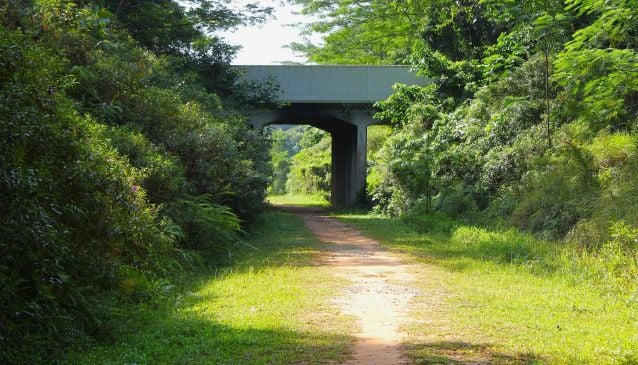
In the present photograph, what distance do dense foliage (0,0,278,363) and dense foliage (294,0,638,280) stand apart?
6.08 m

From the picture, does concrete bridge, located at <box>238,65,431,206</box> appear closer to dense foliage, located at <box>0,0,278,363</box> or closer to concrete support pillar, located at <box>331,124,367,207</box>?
concrete support pillar, located at <box>331,124,367,207</box>

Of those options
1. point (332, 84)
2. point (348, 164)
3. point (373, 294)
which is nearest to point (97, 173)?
point (373, 294)

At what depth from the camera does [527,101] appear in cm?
1947

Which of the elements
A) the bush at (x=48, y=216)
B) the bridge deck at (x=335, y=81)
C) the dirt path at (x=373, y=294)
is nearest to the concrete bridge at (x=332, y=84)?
the bridge deck at (x=335, y=81)

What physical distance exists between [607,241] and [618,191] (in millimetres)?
2036

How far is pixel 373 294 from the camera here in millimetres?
9086

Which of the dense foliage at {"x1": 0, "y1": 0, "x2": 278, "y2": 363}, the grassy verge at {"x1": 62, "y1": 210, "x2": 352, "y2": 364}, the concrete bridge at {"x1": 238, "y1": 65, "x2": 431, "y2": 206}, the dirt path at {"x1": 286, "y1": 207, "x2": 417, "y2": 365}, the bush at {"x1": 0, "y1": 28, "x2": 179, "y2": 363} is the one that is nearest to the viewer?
the bush at {"x1": 0, "y1": 28, "x2": 179, "y2": 363}

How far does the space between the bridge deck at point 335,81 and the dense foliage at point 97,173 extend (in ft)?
19.3

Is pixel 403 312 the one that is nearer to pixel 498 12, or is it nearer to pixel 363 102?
pixel 498 12

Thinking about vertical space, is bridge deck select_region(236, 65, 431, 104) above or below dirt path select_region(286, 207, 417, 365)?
above

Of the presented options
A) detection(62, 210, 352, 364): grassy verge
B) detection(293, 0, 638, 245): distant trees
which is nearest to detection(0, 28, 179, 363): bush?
detection(62, 210, 352, 364): grassy verge

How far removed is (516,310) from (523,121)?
42.8ft

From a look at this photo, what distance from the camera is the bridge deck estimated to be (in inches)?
1095

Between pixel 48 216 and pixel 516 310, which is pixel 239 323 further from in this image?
pixel 516 310
